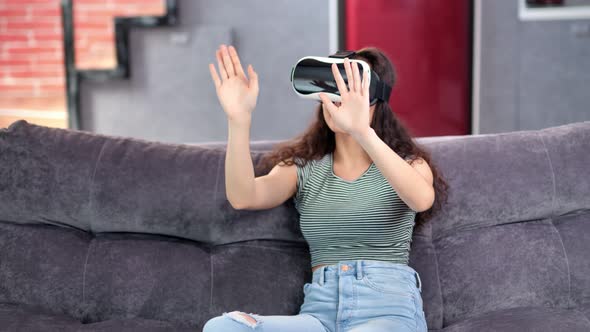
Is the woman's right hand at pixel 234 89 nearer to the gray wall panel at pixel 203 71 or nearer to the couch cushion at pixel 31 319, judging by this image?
the couch cushion at pixel 31 319

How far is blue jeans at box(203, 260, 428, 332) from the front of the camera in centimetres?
167

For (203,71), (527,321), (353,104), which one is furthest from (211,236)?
(203,71)

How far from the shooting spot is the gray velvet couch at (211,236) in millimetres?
1975

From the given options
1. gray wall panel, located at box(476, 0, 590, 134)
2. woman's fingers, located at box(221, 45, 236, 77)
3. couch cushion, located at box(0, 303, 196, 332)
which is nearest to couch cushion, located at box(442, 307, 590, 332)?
couch cushion, located at box(0, 303, 196, 332)

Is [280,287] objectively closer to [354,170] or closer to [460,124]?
[354,170]

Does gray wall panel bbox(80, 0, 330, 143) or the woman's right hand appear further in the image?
gray wall panel bbox(80, 0, 330, 143)

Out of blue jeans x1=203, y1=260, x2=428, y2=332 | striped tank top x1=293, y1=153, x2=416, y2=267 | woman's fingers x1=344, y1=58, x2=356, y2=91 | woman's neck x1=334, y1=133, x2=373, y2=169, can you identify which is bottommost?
blue jeans x1=203, y1=260, x2=428, y2=332

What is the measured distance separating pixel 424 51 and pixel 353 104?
2944 millimetres

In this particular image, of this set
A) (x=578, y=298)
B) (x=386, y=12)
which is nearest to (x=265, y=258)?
(x=578, y=298)

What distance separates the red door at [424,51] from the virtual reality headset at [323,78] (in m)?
2.49

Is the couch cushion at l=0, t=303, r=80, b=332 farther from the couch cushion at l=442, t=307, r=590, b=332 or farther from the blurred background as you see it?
the blurred background

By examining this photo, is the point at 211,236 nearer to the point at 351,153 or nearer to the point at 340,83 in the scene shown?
the point at 351,153

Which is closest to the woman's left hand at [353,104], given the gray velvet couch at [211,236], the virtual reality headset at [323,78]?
the virtual reality headset at [323,78]

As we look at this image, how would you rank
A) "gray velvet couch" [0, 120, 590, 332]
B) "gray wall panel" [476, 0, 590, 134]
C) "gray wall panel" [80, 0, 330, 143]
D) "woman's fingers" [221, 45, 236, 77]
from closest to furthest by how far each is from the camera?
"woman's fingers" [221, 45, 236, 77] → "gray velvet couch" [0, 120, 590, 332] → "gray wall panel" [476, 0, 590, 134] → "gray wall panel" [80, 0, 330, 143]
